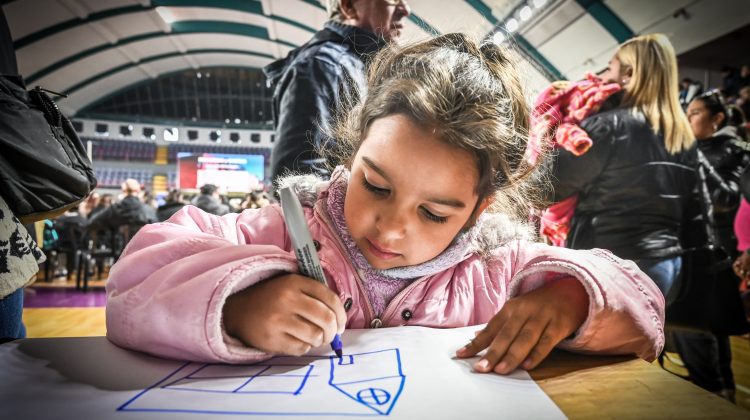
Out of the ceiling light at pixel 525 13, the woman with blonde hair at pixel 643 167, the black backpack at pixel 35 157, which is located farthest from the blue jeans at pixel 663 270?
the ceiling light at pixel 525 13

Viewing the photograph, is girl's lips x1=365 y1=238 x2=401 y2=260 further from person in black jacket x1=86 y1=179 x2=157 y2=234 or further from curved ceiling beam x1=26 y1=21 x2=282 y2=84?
person in black jacket x1=86 y1=179 x2=157 y2=234

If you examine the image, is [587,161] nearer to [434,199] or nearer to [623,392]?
[434,199]

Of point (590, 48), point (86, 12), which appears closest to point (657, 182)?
point (86, 12)

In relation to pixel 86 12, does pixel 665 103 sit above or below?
below

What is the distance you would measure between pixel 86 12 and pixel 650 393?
3.81 feet

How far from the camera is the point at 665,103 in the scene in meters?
0.99

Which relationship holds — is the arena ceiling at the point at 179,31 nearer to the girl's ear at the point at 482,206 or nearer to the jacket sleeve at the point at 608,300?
the girl's ear at the point at 482,206

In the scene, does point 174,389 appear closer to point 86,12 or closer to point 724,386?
point 86,12

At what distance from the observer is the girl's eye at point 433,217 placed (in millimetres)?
481

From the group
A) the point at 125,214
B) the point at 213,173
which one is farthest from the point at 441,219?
the point at 213,173

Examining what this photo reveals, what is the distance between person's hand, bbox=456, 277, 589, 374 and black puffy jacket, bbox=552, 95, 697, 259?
0.66 m

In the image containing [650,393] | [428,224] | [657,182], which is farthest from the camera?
[657,182]

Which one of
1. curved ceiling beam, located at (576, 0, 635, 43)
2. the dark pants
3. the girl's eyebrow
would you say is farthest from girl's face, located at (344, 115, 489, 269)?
curved ceiling beam, located at (576, 0, 635, 43)

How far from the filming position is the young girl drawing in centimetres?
34
